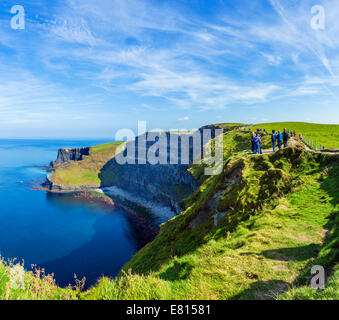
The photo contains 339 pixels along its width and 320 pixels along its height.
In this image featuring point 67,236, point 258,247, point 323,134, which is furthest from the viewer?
point 67,236

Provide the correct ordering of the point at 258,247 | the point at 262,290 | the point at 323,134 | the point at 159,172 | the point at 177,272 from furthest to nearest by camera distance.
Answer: the point at 159,172, the point at 323,134, the point at 258,247, the point at 177,272, the point at 262,290

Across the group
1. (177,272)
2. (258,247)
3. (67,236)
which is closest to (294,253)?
(258,247)

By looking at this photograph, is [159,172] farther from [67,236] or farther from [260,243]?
[260,243]

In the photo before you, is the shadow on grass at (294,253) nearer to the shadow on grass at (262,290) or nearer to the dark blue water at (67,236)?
the shadow on grass at (262,290)

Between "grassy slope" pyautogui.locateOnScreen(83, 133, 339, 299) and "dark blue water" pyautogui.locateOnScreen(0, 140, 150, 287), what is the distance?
61.2 metres

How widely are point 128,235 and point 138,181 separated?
74.5m

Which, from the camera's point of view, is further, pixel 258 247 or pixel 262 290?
pixel 258 247

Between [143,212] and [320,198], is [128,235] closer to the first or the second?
[143,212]

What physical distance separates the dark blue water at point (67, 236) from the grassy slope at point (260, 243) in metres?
61.2

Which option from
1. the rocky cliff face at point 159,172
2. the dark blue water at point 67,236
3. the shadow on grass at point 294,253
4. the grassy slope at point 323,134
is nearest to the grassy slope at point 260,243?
the shadow on grass at point 294,253

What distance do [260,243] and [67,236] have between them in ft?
330

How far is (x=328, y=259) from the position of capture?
23.6 ft

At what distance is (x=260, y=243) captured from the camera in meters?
10.5
